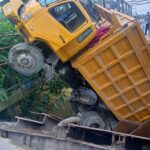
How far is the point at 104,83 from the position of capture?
681 cm

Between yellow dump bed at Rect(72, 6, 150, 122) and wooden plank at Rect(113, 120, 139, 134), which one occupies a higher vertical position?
yellow dump bed at Rect(72, 6, 150, 122)

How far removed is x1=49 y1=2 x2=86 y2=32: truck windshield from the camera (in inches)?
→ 262

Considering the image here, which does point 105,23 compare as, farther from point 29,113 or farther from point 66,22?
point 29,113

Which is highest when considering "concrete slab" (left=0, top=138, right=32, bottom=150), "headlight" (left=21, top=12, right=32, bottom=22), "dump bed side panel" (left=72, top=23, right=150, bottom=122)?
"headlight" (left=21, top=12, right=32, bottom=22)

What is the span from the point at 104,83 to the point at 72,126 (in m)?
1.03

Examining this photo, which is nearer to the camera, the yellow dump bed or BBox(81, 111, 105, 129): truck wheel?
the yellow dump bed

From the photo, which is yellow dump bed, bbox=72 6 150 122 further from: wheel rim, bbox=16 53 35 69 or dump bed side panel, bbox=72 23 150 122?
wheel rim, bbox=16 53 35 69

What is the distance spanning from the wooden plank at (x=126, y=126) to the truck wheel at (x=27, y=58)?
1915mm

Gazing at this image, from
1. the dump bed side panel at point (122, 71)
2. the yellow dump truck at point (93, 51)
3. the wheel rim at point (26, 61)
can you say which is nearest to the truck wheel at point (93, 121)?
the yellow dump truck at point (93, 51)

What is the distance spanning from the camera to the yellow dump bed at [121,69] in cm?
654

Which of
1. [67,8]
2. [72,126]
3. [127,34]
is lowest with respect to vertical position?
[72,126]

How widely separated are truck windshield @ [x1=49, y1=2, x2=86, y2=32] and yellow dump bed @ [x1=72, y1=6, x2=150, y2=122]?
54 centimetres

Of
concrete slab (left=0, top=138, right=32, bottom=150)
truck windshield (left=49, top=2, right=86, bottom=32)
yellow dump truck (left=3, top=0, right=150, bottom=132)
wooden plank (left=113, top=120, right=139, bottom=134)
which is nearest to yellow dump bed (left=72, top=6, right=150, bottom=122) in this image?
yellow dump truck (left=3, top=0, right=150, bottom=132)

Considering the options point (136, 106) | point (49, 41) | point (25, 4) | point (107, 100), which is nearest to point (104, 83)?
point (107, 100)
